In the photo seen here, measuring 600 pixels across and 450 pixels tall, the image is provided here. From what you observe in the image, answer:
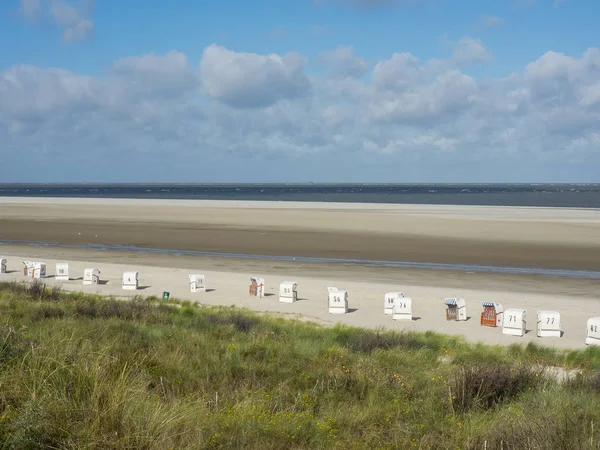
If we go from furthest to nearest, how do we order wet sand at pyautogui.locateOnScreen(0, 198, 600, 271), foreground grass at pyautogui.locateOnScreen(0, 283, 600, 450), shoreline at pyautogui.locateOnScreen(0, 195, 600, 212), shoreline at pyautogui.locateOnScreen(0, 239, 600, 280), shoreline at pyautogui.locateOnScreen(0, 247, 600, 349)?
1. shoreline at pyautogui.locateOnScreen(0, 195, 600, 212)
2. wet sand at pyautogui.locateOnScreen(0, 198, 600, 271)
3. shoreline at pyautogui.locateOnScreen(0, 239, 600, 280)
4. shoreline at pyautogui.locateOnScreen(0, 247, 600, 349)
5. foreground grass at pyautogui.locateOnScreen(0, 283, 600, 450)

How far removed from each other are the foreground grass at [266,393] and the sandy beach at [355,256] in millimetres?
5340

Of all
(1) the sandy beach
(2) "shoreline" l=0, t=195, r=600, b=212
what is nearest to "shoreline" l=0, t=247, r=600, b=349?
(1) the sandy beach

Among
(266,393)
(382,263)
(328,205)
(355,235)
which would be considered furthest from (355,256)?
(328,205)

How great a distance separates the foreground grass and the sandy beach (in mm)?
5340

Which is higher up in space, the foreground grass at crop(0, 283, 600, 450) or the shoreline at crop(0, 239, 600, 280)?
the foreground grass at crop(0, 283, 600, 450)

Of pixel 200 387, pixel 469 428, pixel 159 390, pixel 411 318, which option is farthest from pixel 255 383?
pixel 411 318

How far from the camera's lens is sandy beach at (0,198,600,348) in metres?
16.7

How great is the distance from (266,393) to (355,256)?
2190cm

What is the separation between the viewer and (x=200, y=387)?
6.90 m

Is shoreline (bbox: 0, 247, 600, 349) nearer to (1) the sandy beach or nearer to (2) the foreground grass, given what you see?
(1) the sandy beach

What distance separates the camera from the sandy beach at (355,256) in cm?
1670

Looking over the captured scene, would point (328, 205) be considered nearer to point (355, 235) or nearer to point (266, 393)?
point (355, 235)

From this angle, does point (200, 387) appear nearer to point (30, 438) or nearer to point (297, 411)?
point (297, 411)

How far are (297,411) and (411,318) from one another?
8912 mm
